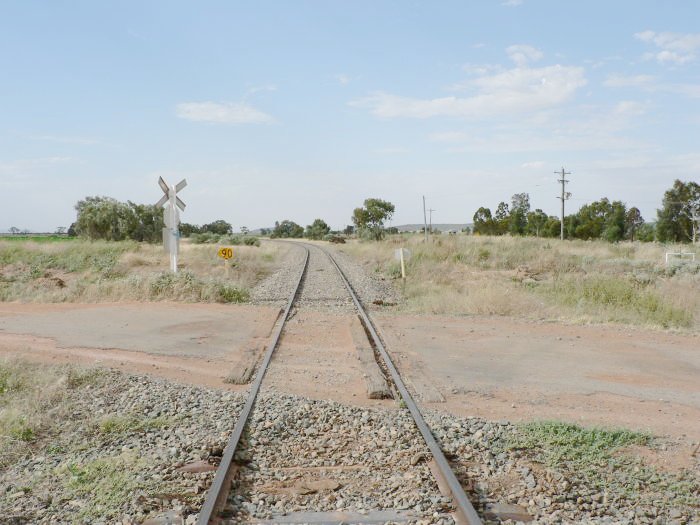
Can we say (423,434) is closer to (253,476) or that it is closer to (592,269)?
(253,476)

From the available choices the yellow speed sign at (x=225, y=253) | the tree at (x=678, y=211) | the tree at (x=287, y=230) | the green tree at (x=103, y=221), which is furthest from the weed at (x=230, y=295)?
the tree at (x=287, y=230)

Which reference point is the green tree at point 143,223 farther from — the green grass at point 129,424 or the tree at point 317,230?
the tree at point 317,230

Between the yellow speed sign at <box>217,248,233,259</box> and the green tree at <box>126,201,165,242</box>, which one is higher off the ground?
the green tree at <box>126,201,165,242</box>

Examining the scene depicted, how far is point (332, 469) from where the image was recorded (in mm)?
5637

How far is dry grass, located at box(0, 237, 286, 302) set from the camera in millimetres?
18078

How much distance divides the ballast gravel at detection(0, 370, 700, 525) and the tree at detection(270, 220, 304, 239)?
5391 inches

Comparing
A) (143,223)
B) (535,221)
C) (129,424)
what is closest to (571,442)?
(129,424)

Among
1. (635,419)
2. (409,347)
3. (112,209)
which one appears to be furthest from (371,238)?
(635,419)

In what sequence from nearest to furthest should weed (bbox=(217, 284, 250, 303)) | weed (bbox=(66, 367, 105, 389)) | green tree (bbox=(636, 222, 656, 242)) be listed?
weed (bbox=(66, 367, 105, 389)) → weed (bbox=(217, 284, 250, 303)) → green tree (bbox=(636, 222, 656, 242))

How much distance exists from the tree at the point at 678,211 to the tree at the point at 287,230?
3116 inches

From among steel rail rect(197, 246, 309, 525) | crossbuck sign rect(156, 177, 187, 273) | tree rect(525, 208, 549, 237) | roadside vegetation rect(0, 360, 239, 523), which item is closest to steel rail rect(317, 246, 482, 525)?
steel rail rect(197, 246, 309, 525)

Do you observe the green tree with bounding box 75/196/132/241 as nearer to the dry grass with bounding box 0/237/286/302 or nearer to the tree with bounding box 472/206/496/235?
the dry grass with bounding box 0/237/286/302

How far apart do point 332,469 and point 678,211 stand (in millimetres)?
90418

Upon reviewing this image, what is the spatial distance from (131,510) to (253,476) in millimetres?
1073
